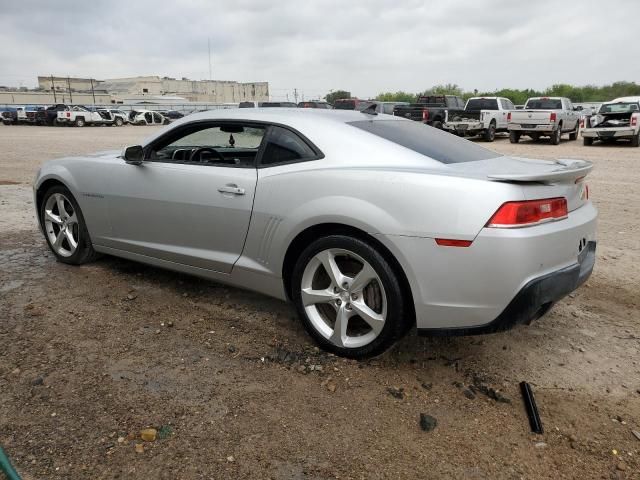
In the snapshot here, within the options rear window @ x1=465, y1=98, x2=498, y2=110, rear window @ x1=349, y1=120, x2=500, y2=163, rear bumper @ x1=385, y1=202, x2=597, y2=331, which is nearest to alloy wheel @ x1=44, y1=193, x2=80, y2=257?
rear window @ x1=349, y1=120, x2=500, y2=163

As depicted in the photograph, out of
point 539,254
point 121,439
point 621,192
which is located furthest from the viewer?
point 621,192

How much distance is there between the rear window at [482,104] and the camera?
22031 mm

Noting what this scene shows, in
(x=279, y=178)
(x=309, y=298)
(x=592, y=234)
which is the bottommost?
(x=309, y=298)

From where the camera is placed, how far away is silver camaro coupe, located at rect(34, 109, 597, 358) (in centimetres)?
266

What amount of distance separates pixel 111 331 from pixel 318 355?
4.66ft

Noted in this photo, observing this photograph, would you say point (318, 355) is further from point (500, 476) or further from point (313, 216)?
point (500, 476)

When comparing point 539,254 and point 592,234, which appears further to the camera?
point 592,234

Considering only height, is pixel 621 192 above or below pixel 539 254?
below

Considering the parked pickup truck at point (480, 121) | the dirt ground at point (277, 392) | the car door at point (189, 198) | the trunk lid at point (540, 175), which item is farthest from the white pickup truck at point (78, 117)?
the trunk lid at point (540, 175)

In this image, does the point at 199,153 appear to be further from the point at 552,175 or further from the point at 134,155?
the point at 552,175

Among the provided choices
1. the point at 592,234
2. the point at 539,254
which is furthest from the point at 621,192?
the point at 539,254

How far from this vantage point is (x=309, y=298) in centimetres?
325

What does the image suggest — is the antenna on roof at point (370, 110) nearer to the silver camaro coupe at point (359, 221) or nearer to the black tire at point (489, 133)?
the silver camaro coupe at point (359, 221)

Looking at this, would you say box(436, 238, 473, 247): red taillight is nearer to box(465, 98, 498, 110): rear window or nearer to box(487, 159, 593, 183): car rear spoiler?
box(487, 159, 593, 183): car rear spoiler
